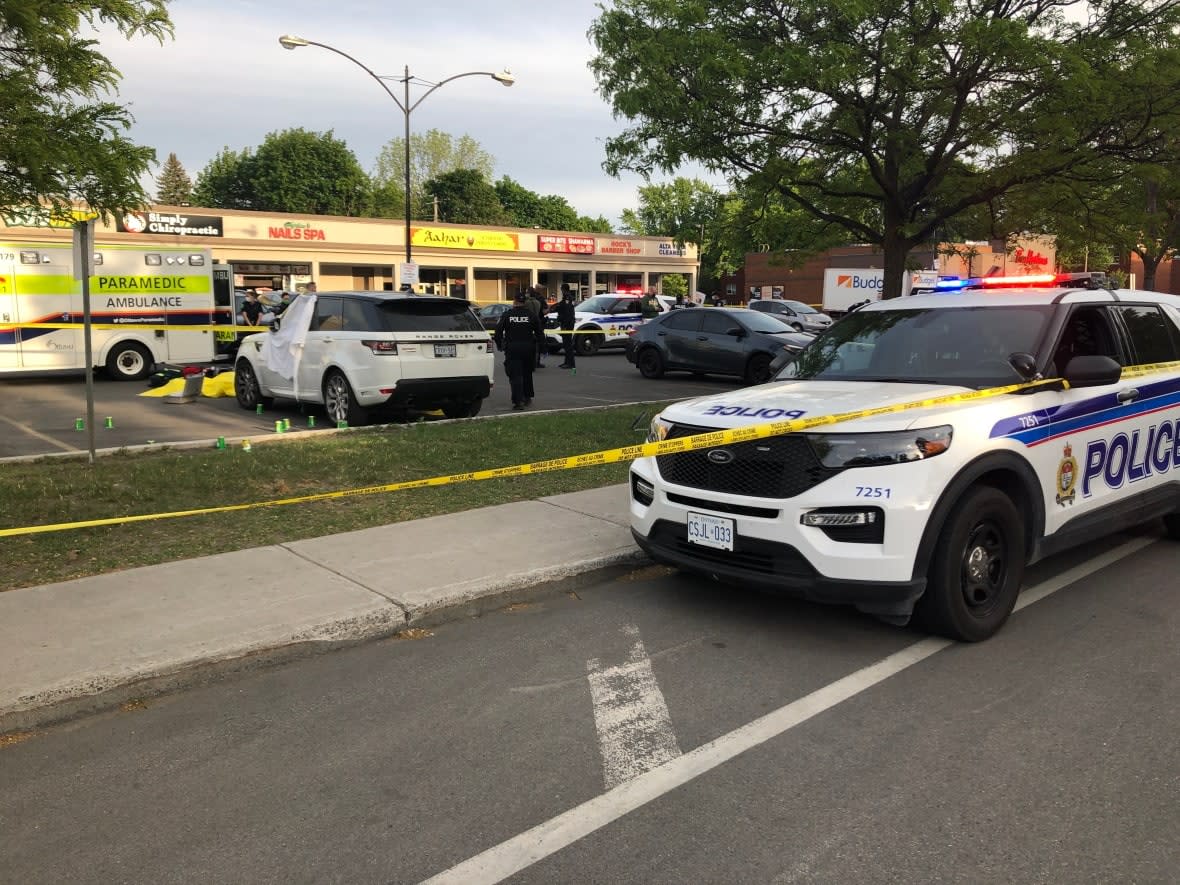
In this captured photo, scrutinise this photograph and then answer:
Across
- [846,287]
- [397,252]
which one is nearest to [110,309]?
[397,252]

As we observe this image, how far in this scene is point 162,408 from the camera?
43.2 feet

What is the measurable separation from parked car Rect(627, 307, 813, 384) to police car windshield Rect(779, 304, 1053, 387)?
10651 mm

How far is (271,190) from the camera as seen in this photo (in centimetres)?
7188

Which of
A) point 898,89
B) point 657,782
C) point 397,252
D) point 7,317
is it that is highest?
point 397,252

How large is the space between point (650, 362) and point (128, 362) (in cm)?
1047

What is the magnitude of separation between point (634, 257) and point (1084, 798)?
183 ft

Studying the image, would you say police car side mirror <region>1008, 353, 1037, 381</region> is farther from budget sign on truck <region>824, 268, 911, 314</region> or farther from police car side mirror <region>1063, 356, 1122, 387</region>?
budget sign on truck <region>824, 268, 911, 314</region>

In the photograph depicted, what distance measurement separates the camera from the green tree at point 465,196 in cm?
7388

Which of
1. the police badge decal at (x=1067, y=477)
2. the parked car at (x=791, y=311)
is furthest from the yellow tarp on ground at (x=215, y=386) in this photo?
the parked car at (x=791, y=311)

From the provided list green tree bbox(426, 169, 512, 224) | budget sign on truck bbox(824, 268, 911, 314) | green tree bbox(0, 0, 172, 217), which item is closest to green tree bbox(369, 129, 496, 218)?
green tree bbox(426, 169, 512, 224)

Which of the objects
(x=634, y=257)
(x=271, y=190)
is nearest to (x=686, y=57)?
(x=634, y=257)

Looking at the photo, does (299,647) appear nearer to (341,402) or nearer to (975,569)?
(975,569)

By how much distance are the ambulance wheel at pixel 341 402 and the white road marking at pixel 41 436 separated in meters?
2.76

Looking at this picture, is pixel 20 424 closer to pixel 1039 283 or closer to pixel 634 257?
pixel 1039 283
